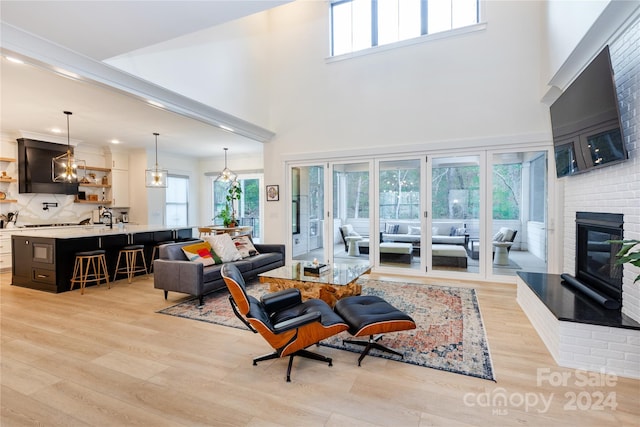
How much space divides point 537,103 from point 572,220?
1.99 meters

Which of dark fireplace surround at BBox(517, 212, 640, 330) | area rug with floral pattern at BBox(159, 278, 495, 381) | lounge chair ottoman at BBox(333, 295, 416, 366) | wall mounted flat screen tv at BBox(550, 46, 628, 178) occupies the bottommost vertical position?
area rug with floral pattern at BBox(159, 278, 495, 381)

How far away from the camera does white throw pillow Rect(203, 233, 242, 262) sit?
4821mm

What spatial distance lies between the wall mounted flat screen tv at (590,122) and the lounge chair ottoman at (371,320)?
2.31 metres

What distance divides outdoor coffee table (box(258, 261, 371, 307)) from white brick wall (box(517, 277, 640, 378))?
1859 millimetres

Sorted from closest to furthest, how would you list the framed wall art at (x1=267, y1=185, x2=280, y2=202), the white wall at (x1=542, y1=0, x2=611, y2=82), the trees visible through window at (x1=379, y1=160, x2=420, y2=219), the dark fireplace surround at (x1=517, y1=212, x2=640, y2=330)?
the dark fireplace surround at (x1=517, y1=212, x2=640, y2=330)
the white wall at (x1=542, y1=0, x2=611, y2=82)
the trees visible through window at (x1=379, y1=160, x2=420, y2=219)
the framed wall art at (x1=267, y1=185, x2=280, y2=202)

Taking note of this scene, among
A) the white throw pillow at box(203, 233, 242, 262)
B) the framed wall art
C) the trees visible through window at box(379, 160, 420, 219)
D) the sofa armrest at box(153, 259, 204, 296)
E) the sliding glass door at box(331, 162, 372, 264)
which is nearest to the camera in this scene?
the sofa armrest at box(153, 259, 204, 296)

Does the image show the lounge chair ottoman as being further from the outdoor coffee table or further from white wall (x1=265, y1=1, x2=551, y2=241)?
white wall (x1=265, y1=1, x2=551, y2=241)

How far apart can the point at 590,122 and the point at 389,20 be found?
13.4ft

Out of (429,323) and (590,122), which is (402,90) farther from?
(429,323)

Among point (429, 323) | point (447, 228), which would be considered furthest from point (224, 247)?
point (447, 228)

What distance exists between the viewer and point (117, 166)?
816 cm

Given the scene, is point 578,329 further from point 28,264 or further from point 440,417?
point 28,264

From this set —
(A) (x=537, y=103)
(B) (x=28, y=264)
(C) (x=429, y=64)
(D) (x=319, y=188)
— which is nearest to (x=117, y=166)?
(B) (x=28, y=264)

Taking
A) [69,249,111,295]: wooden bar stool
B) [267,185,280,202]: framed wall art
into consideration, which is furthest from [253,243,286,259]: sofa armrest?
[69,249,111,295]: wooden bar stool
